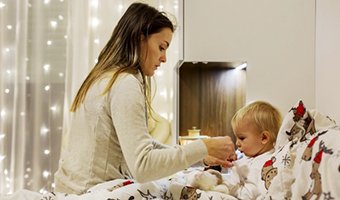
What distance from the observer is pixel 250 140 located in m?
1.40

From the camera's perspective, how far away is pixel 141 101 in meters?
1.03

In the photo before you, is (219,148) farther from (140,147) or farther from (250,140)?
(250,140)

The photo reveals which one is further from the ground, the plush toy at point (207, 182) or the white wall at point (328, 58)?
the white wall at point (328, 58)

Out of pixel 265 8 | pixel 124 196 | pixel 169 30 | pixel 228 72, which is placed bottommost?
pixel 124 196

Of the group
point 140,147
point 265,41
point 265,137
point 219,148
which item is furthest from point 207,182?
point 265,41

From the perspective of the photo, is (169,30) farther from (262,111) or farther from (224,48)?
(224,48)

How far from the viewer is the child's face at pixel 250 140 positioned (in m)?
1.40

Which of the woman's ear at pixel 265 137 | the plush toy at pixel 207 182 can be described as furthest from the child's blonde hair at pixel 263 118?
the plush toy at pixel 207 182

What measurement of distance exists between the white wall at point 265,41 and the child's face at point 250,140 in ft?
1.66

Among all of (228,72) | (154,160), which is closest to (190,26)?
(228,72)

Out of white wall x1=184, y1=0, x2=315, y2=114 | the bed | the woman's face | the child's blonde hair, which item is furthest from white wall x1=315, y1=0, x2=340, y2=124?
the woman's face

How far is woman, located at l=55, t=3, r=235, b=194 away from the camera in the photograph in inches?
39.0

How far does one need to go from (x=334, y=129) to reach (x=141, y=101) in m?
0.47

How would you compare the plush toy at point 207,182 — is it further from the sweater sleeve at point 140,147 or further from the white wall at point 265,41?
the white wall at point 265,41
